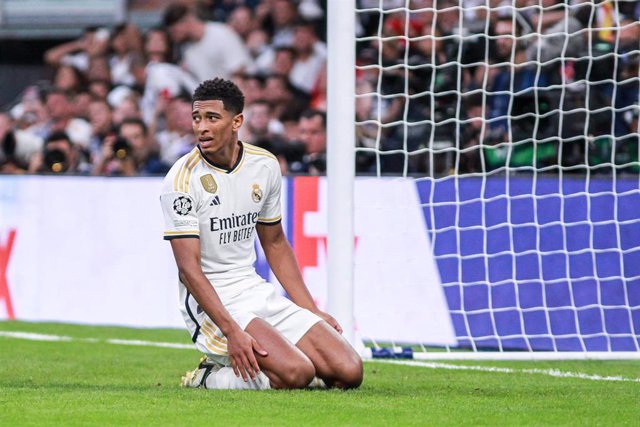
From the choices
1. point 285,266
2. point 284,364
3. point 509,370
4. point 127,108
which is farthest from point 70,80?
point 284,364

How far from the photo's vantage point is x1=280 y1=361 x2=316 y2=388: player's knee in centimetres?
676

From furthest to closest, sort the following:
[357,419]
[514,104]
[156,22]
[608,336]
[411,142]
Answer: [156,22] → [411,142] → [514,104] → [608,336] → [357,419]

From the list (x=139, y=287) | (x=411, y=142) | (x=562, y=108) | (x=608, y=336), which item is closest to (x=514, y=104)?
(x=562, y=108)

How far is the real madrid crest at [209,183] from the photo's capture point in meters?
6.99

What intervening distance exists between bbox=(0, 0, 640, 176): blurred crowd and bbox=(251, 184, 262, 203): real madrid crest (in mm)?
1734

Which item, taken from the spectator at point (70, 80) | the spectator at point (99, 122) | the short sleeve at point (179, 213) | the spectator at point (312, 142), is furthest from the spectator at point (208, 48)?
the short sleeve at point (179, 213)

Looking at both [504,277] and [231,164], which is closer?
[231,164]

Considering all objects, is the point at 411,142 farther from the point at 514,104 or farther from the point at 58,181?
the point at 58,181

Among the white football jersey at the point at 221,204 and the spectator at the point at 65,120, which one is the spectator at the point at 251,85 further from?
the white football jersey at the point at 221,204

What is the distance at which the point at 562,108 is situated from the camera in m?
10.0

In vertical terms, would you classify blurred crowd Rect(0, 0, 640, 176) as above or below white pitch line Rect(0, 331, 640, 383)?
above

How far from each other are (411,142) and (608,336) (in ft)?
8.06

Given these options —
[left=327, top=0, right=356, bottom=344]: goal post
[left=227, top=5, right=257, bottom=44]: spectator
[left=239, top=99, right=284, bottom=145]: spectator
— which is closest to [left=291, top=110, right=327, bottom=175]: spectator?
[left=239, top=99, right=284, bottom=145]: spectator

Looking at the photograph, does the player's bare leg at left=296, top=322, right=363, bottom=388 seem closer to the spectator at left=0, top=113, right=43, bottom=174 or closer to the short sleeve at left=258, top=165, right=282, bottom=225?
the short sleeve at left=258, top=165, right=282, bottom=225
